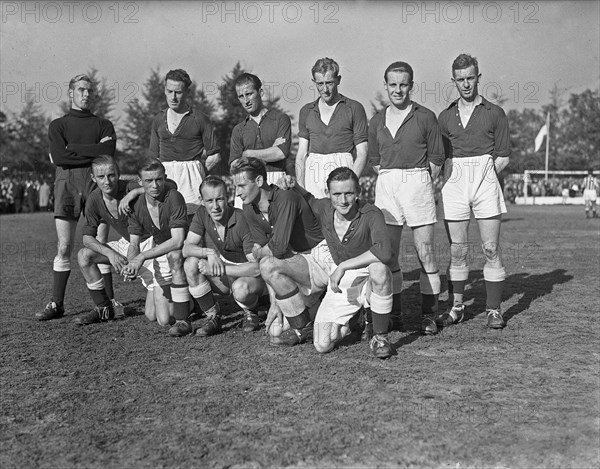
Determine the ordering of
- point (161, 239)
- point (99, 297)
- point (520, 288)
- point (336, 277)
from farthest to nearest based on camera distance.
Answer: point (520, 288), point (99, 297), point (161, 239), point (336, 277)

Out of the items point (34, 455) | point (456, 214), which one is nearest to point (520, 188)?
point (456, 214)

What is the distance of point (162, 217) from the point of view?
5.77 m

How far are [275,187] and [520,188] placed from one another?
4487 centimetres

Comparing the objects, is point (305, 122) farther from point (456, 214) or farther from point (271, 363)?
point (271, 363)

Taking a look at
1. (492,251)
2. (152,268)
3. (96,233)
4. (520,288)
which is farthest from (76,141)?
(520,288)

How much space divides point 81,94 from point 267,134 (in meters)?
1.85

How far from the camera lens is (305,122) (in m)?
6.01

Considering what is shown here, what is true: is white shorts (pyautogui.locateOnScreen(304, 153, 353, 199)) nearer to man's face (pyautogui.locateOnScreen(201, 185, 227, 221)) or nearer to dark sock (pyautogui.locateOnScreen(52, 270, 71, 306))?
man's face (pyautogui.locateOnScreen(201, 185, 227, 221))

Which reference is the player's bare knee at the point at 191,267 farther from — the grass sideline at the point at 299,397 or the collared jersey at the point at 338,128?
the collared jersey at the point at 338,128

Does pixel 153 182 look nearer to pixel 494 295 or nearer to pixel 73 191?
pixel 73 191

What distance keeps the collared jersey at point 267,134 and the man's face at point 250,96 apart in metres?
0.14

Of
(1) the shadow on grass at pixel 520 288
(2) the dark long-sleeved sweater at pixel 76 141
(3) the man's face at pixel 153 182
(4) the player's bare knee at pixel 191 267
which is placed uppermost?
(2) the dark long-sleeved sweater at pixel 76 141

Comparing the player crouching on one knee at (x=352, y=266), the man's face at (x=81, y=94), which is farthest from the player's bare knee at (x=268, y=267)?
the man's face at (x=81, y=94)

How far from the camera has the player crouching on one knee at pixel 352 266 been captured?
15.6ft
